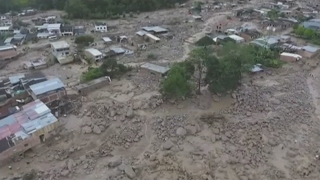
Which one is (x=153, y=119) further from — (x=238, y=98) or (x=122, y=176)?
(x=238, y=98)

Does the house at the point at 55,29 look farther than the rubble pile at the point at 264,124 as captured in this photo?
Yes

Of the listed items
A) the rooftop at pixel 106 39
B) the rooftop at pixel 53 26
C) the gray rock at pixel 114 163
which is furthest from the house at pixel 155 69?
the rooftop at pixel 53 26

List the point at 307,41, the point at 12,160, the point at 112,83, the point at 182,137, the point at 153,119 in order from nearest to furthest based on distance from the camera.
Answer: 1. the point at 12,160
2. the point at 182,137
3. the point at 153,119
4. the point at 112,83
5. the point at 307,41

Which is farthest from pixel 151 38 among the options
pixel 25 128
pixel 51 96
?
pixel 25 128

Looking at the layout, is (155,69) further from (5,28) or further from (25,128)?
(5,28)

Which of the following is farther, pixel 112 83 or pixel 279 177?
pixel 112 83

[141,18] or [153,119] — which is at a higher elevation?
[141,18]

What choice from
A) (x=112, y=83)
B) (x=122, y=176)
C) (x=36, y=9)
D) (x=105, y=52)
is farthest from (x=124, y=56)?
(x=36, y=9)

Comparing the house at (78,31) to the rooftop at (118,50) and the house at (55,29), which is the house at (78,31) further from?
the rooftop at (118,50)
